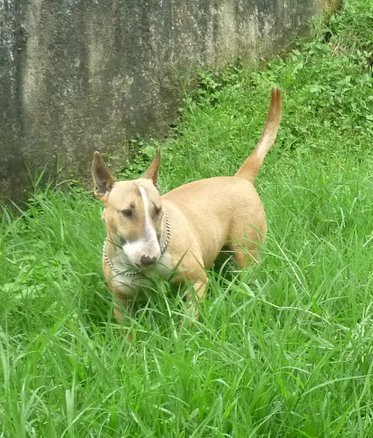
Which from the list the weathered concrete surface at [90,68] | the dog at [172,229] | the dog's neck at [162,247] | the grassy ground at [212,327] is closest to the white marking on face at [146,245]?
the dog at [172,229]

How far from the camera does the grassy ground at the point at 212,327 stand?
10.3ft

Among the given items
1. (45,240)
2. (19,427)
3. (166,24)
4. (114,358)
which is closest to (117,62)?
(166,24)

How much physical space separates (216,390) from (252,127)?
396 cm

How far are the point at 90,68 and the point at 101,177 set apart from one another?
6.91 feet

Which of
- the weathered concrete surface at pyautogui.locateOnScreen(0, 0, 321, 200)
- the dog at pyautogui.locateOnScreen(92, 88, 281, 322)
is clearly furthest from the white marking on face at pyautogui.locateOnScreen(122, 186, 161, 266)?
the weathered concrete surface at pyautogui.locateOnScreen(0, 0, 321, 200)

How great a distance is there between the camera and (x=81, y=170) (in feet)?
20.3

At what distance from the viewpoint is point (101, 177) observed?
4.26m

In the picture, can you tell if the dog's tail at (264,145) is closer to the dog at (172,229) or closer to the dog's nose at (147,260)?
the dog at (172,229)

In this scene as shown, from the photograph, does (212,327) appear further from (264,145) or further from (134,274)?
(264,145)

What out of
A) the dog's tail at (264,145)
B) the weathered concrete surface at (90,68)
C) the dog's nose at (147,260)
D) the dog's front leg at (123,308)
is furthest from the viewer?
the weathered concrete surface at (90,68)

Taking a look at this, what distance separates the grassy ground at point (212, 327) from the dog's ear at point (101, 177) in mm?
493

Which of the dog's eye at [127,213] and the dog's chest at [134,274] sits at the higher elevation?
the dog's eye at [127,213]

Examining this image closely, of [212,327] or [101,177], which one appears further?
[101,177]

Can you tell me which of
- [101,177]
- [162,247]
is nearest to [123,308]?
[162,247]
